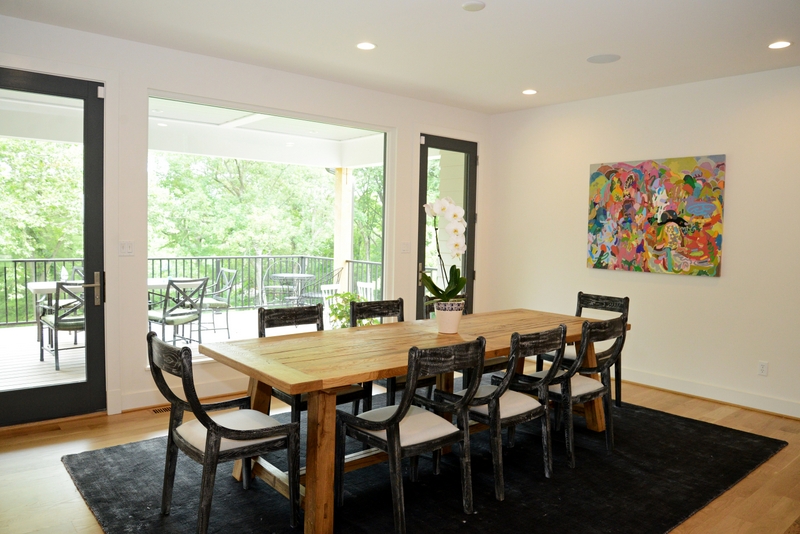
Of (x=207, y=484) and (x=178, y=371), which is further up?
(x=178, y=371)

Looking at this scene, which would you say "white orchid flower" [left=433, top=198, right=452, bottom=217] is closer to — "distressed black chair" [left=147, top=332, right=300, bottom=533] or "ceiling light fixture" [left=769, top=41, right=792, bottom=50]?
"distressed black chair" [left=147, top=332, right=300, bottom=533]

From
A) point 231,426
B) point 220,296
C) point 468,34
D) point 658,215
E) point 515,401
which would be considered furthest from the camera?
point 220,296

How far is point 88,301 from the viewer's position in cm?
413

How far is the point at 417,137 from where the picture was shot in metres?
5.89

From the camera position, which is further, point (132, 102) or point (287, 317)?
point (132, 102)

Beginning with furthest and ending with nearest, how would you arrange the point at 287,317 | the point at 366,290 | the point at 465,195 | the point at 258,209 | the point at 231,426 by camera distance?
the point at 465,195 → the point at 366,290 → the point at 258,209 → the point at 287,317 → the point at 231,426

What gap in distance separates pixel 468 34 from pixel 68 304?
328 cm

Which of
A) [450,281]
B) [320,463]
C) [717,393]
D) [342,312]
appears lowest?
[717,393]

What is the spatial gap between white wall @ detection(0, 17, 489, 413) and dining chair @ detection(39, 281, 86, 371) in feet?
0.62

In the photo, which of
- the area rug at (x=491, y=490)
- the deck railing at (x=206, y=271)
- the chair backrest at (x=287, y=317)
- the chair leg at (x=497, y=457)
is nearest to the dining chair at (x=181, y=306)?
the deck railing at (x=206, y=271)

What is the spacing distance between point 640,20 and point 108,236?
12.4 feet

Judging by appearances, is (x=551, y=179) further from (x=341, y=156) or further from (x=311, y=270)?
(x=311, y=270)

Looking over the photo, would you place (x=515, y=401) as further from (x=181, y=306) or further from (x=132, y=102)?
(x=132, y=102)

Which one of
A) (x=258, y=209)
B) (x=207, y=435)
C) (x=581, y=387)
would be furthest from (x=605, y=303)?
(x=258, y=209)
